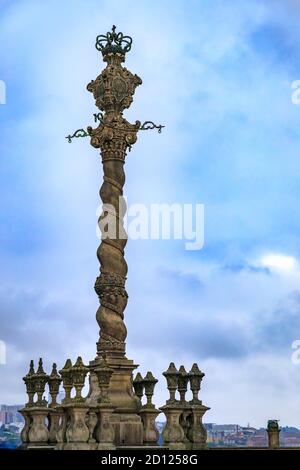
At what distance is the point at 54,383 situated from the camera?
35.8 m

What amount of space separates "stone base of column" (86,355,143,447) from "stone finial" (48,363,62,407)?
9.97 ft

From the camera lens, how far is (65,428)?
3036 centimetres

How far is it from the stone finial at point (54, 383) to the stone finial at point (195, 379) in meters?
4.99

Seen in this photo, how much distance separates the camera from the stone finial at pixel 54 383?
35.6m

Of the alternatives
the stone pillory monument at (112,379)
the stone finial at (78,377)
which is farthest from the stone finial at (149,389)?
the stone finial at (78,377)

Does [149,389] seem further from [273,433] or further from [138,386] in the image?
[273,433]

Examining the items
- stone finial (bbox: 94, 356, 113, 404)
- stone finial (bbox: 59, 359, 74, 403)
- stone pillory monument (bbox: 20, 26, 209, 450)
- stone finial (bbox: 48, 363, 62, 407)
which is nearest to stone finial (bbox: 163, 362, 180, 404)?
stone pillory monument (bbox: 20, 26, 209, 450)

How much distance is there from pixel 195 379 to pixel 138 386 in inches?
85.8

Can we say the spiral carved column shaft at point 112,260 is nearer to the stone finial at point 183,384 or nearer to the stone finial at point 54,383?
the stone finial at point 183,384

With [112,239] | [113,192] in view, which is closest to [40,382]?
[112,239]

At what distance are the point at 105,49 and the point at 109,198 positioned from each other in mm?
5634

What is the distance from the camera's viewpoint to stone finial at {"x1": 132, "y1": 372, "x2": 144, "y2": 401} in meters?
34.2

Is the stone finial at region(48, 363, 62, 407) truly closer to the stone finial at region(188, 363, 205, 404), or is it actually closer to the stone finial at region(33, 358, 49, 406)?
the stone finial at region(33, 358, 49, 406)
